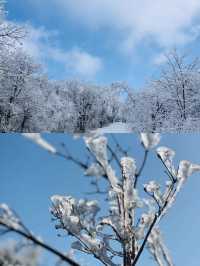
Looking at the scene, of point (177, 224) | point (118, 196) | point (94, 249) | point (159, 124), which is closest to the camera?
point (118, 196)

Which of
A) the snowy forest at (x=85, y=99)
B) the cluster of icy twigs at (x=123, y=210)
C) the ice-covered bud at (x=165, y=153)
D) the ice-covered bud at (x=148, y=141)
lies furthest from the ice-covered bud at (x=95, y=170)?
the snowy forest at (x=85, y=99)

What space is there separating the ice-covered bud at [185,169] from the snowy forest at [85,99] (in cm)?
395

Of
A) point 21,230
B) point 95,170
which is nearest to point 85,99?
point 95,170

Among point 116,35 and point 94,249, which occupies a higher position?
point 116,35

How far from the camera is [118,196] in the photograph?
1100 mm

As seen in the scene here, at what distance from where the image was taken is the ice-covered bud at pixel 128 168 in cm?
114

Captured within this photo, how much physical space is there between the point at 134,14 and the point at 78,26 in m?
0.61

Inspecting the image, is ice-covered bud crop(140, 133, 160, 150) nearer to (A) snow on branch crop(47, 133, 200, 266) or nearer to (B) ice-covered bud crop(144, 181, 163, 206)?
(A) snow on branch crop(47, 133, 200, 266)

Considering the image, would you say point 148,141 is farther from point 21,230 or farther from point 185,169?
point 21,230

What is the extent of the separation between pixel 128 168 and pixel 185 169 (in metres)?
0.15

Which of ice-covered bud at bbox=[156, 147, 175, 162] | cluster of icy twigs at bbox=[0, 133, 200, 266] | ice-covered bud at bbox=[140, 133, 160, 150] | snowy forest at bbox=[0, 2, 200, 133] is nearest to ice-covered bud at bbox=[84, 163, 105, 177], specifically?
A: cluster of icy twigs at bbox=[0, 133, 200, 266]

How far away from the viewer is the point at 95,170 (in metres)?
0.93

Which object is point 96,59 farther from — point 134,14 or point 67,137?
point 67,137

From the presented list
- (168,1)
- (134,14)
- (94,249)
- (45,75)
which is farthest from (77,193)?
(45,75)
